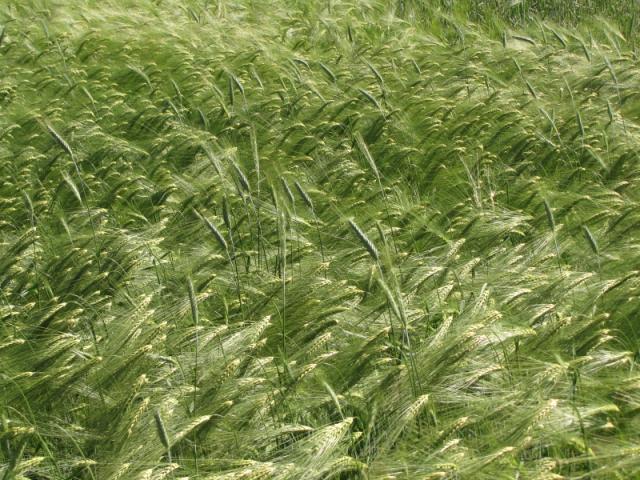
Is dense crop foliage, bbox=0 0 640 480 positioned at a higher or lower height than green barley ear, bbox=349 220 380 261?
lower

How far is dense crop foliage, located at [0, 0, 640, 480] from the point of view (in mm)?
1798

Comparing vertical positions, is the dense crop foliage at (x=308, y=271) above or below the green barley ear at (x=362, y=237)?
below

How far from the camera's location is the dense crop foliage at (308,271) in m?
1.80

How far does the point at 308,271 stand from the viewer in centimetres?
246

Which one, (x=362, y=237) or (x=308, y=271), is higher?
(x=362, y=237)

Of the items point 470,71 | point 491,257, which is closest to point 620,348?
point 491,257

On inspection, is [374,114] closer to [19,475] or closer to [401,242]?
[401,242]

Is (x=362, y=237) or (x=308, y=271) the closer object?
(x=362, y=237)

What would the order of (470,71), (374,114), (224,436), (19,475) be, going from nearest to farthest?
(19,475), (224,436), (374,114), (470,71)

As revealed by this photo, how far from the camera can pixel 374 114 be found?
3.84m

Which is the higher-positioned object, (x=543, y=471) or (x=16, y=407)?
(x=543, y=471)

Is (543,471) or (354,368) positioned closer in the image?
(543,471)

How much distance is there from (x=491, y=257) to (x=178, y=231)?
944 mm

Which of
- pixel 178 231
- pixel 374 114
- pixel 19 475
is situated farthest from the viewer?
pixel 374 114
